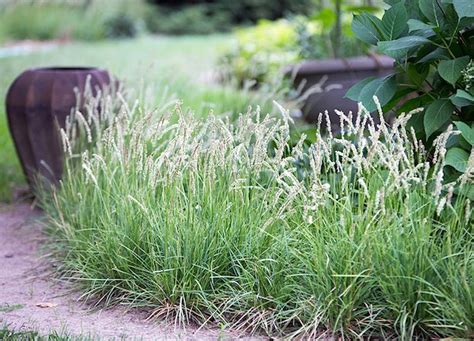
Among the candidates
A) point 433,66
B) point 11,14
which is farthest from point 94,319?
point 11,14

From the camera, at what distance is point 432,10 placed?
3752 millimetres

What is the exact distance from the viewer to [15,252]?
15.4ft

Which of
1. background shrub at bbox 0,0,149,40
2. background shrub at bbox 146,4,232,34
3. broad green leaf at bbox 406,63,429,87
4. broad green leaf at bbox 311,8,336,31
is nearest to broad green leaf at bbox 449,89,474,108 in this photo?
broad green leaf at bbox 406,63,429,87

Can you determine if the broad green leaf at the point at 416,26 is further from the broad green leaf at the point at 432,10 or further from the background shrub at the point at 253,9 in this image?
the background shrub at the point at 253,9

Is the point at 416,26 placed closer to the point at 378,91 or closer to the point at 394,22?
the point at 394,22

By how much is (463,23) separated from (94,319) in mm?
2254

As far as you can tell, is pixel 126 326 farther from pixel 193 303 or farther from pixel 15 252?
pixel 15 252

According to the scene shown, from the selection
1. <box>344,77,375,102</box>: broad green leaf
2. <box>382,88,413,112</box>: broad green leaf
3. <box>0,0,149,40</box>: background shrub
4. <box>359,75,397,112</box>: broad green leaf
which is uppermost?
<box>359,75,397,112</box>: broad green leaf

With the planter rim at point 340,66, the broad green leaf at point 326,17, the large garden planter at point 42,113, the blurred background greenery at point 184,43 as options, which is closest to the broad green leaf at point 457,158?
the blurred background greenery at point 184,43

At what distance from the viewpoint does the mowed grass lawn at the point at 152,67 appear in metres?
6.64

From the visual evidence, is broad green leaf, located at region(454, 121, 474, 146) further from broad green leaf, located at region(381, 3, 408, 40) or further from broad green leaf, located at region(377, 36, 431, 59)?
broad green leaf, located at region(381, 3, 408, 40)

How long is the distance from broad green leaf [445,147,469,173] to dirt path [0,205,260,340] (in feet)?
4.19

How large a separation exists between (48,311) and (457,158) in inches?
81.7

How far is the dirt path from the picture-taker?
11.0 feet
